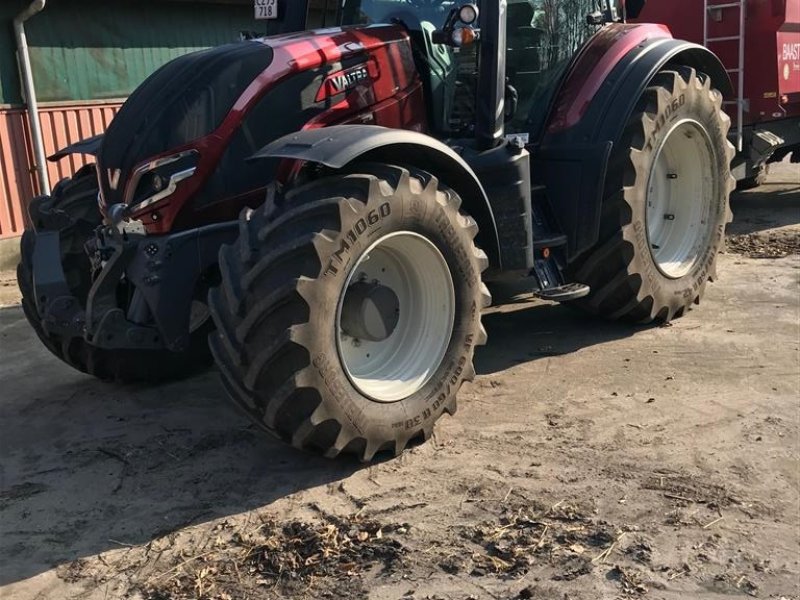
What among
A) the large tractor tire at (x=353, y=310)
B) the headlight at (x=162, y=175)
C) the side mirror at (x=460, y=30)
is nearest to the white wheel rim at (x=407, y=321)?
the large tractor tire at (x=353, y=310)

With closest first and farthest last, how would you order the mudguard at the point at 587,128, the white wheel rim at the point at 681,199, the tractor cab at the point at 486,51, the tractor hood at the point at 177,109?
1. the tractor hood at the point at 177,109
2. the tractor cab at the point at 486,51
3. the mudguard at the point at 587,128
4. the white wheel rim at the point at 681,199

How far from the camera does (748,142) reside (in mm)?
8617

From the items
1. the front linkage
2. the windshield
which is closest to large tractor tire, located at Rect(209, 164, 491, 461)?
the front linkage

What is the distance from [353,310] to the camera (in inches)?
153

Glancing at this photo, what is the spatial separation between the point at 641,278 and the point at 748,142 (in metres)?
4.05

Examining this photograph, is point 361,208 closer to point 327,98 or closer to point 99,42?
point 327,98

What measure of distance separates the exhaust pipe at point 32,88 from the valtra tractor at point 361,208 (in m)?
4.58

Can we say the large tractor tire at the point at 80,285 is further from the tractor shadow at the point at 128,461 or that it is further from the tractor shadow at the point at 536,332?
the tractor shadow at the point at 536,332

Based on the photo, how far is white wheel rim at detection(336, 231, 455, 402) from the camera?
4008 mm

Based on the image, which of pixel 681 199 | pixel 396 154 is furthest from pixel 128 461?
pixel 681 199

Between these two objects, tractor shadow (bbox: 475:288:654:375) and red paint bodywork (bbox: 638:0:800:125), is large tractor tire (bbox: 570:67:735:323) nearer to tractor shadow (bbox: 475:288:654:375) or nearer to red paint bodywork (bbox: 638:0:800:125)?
tractor shadow (bbox: 475:288:654:375)

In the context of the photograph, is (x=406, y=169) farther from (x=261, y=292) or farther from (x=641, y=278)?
(x=641, y=278)

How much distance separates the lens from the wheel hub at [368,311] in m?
3.88

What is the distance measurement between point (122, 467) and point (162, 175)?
1.33m
